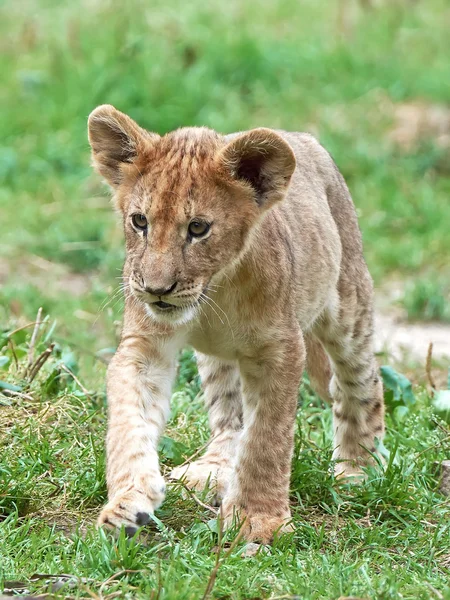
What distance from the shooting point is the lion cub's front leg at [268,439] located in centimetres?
482

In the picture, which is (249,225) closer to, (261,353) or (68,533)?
(261,353)

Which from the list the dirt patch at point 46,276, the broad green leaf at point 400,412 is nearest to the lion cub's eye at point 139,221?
the broad green leaf at point 400,412

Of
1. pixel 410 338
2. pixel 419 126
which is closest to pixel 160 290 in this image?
pixel 410 338

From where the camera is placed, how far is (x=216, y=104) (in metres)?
12.0

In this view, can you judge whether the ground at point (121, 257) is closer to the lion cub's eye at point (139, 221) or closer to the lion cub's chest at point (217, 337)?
the lion cub's chest at point (217, 337)

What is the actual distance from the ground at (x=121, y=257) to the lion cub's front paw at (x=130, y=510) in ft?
0.27

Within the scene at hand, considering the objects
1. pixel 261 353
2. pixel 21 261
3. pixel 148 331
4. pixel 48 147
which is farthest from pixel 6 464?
pixel 48 147

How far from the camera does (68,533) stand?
4.62m

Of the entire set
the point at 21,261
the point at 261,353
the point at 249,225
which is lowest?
the point at 21,261

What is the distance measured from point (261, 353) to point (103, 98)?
727 centimetres

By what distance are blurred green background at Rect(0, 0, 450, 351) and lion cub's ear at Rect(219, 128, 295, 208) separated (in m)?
3.75

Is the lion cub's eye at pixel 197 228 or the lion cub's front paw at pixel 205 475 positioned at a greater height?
the lion cub's eye at pixel 197 228

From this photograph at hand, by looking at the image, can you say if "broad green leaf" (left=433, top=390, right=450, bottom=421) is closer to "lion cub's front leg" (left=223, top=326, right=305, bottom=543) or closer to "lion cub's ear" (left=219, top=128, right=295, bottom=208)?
"lion cub's front leg" (left=223, top=326, right=305, bottom=543)

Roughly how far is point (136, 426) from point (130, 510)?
1.33ft
